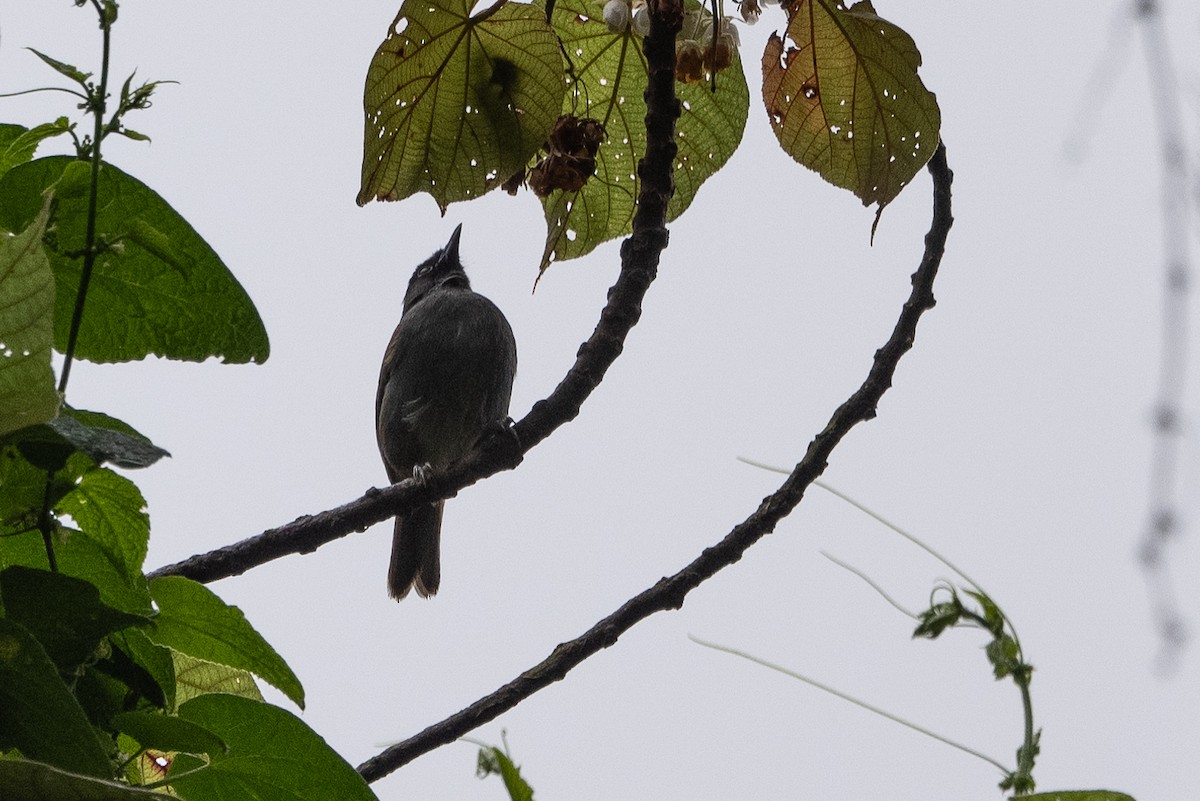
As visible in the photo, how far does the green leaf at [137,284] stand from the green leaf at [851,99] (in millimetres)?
1071

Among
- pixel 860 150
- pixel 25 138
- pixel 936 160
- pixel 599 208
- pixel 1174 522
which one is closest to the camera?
pixel 25 138

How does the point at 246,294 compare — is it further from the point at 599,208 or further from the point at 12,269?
the point at 599,208

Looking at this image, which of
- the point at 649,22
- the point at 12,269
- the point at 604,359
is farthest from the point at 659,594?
the point at 12,269

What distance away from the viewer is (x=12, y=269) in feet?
2.51

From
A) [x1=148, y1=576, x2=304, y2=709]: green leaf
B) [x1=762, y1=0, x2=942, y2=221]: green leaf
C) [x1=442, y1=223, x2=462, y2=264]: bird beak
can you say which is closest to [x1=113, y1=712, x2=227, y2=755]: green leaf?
[x1=148, y1=576, x2=304, y2=709]: green leaf

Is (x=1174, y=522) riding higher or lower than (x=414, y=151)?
lower

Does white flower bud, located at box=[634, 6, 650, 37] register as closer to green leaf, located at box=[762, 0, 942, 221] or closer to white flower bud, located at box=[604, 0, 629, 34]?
white flower bud, located at box=[604, 0, 629, 34]

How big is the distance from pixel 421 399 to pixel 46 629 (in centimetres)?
519

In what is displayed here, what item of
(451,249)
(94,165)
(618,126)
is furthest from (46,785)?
(451,249)

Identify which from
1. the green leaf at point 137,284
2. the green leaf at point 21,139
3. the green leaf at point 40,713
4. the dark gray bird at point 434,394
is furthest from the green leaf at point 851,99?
the dark gray bird at point 434,394

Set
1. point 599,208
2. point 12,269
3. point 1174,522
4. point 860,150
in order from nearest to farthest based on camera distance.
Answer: point 12,269, point 1174,522, point 860,150, point 599,208

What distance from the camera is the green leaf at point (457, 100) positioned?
73.3 inches

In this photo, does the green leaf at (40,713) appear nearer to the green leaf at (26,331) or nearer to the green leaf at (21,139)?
the green leaf at (26,331)

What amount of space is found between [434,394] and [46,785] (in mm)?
5336
